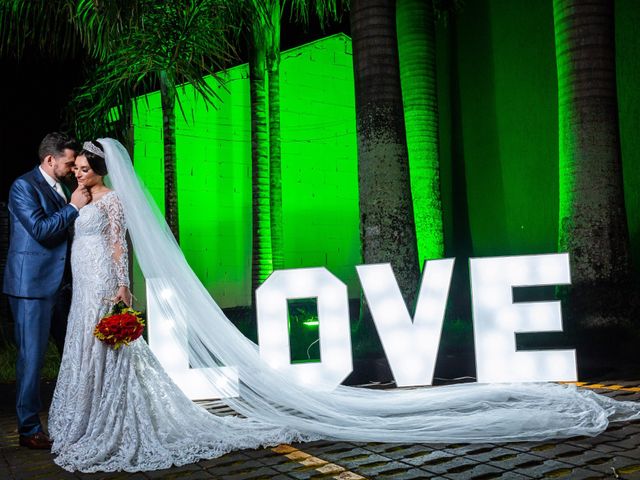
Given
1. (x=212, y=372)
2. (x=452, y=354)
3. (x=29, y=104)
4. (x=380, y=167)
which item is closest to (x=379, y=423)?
(x=212, y=372)

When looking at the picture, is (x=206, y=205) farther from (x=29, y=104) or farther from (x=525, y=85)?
(x=525, y=85)

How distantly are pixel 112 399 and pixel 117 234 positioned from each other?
4.15ft

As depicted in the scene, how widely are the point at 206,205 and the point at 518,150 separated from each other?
243 inches

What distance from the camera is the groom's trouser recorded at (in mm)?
5332

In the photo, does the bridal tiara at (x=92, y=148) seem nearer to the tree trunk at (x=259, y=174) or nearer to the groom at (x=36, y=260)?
the groom at (x=36, y=260)

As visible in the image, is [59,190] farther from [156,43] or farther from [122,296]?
[156,43]

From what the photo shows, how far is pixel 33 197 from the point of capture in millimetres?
5430

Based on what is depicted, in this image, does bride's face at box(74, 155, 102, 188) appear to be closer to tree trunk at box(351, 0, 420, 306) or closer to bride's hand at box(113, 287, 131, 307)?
bride's hand at box(113, 287, 131, 307)

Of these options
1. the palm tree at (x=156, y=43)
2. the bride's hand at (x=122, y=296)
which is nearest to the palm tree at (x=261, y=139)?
the palm tree at (x=156, y=43)

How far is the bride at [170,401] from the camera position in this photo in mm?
5004

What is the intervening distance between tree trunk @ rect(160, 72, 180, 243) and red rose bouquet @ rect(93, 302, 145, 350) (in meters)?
5.92

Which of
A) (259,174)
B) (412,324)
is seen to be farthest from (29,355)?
(259,174)

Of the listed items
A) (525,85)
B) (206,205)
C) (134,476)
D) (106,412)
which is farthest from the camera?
(206,205)

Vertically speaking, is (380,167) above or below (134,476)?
above
